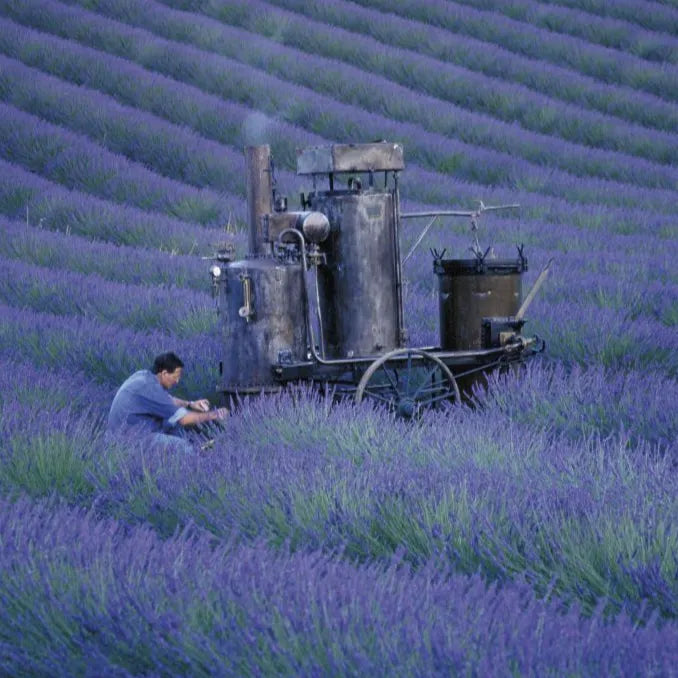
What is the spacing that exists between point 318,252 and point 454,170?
693 centimetres

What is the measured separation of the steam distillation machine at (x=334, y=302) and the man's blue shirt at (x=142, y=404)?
0.77 feet

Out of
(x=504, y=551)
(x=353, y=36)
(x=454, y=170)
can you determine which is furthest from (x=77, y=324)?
(x=353, y=36)

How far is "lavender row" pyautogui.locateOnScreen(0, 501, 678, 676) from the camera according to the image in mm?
2379

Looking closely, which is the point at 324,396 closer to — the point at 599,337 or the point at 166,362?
the point at 166,362

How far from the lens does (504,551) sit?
10.8 ft

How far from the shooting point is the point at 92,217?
34.0ft

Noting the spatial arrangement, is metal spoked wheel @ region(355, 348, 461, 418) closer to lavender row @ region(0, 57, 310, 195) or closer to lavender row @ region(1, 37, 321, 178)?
lavender row @ region(0, 57, 310, 195)

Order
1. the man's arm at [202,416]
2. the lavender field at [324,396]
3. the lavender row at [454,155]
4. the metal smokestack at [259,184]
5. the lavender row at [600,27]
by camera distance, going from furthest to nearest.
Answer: the lavender row at [600,27] < the lavender row at [454,155] < the metal smokestack at [259,184] < the man's arm at [202,416] < the lavender field at [324,396]

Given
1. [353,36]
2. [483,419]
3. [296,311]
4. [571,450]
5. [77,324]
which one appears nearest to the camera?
[571,450]

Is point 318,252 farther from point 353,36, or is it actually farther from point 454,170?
point 353,36

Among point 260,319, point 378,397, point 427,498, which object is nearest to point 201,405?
Answer: point 260,319

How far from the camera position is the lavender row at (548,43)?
585 inches

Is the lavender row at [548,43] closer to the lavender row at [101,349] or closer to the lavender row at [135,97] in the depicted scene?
the lavender row at [135,97]

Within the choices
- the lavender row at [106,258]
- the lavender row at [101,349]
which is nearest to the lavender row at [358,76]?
the lavender row at [106,258]
